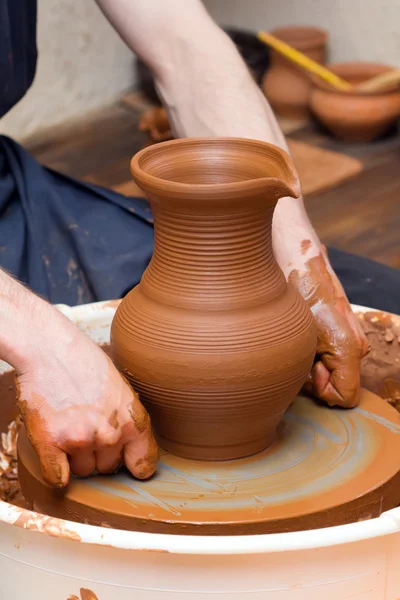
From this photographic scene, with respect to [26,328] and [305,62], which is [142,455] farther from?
[305,62]

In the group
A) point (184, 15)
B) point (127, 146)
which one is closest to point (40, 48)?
point (127, 146)

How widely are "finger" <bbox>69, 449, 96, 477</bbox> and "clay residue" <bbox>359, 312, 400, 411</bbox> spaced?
567 mm

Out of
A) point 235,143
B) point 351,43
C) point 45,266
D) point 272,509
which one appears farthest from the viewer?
point 351,43

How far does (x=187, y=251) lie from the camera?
1044 millimetres

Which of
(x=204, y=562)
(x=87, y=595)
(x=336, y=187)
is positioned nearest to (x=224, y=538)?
(x=204, y=562)

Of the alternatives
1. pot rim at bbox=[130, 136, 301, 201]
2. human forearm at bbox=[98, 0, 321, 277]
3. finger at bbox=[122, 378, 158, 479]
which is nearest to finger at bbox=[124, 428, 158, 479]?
finger at bbox=[122, 378, 158, 479]

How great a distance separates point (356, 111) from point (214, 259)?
3006 millimetres

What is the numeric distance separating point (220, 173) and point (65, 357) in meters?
0.34

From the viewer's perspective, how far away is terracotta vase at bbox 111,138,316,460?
1022 millimetres

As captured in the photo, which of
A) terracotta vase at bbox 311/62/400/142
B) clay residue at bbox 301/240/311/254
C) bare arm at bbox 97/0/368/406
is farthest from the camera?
terracotta vase at bbox 311/62/400/142

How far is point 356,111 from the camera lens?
3.86 meters

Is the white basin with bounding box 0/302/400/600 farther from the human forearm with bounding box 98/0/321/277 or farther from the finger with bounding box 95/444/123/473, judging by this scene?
the human forearm with bounding box 98/0/321/277

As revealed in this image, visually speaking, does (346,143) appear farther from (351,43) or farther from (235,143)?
(235,143)

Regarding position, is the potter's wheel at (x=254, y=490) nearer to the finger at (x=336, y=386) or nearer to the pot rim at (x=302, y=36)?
the finger at (x=336, y=386)
